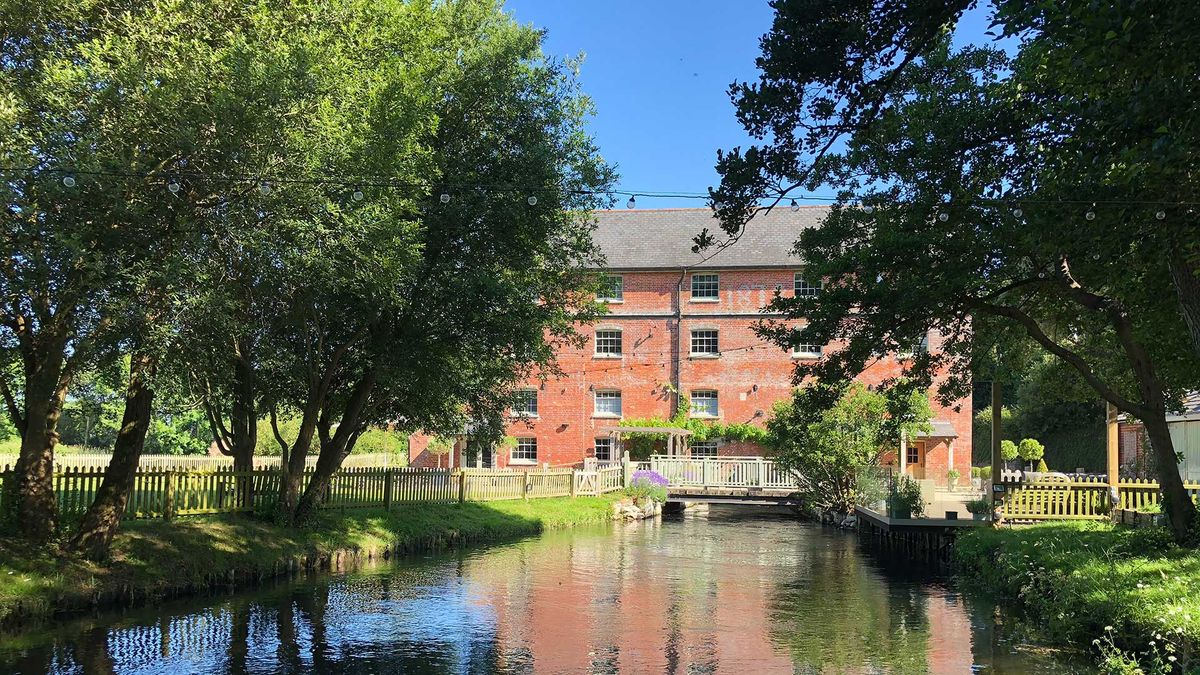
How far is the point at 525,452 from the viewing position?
4025 cm

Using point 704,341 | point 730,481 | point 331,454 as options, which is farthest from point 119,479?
point 704,341

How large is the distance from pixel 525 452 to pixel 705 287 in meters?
10.5

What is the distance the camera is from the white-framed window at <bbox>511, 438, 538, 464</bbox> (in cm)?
4006

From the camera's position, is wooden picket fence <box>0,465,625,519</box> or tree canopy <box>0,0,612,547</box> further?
wooden picket fence <box>0,465,625,519</box>

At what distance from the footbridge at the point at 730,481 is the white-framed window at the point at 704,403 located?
5525mm

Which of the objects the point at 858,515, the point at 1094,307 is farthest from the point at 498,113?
the point at 858,515

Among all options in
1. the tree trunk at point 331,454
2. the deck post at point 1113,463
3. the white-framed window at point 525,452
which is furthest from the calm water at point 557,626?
the white-framed window at point 525,452

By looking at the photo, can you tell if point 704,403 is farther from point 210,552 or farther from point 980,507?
point 210,552

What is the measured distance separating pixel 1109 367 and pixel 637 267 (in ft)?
77.3

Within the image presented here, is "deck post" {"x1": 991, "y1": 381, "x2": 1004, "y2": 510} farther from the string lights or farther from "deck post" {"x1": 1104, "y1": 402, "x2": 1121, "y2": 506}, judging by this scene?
the string lights

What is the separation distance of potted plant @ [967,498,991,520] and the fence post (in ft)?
53.2

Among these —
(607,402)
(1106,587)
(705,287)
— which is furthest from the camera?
(607,402)

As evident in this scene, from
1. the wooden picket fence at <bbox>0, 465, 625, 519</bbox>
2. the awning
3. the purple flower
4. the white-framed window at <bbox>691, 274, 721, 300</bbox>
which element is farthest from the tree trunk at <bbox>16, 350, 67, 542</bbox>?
the awning

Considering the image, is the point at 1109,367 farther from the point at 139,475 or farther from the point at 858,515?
the point at 139,475
